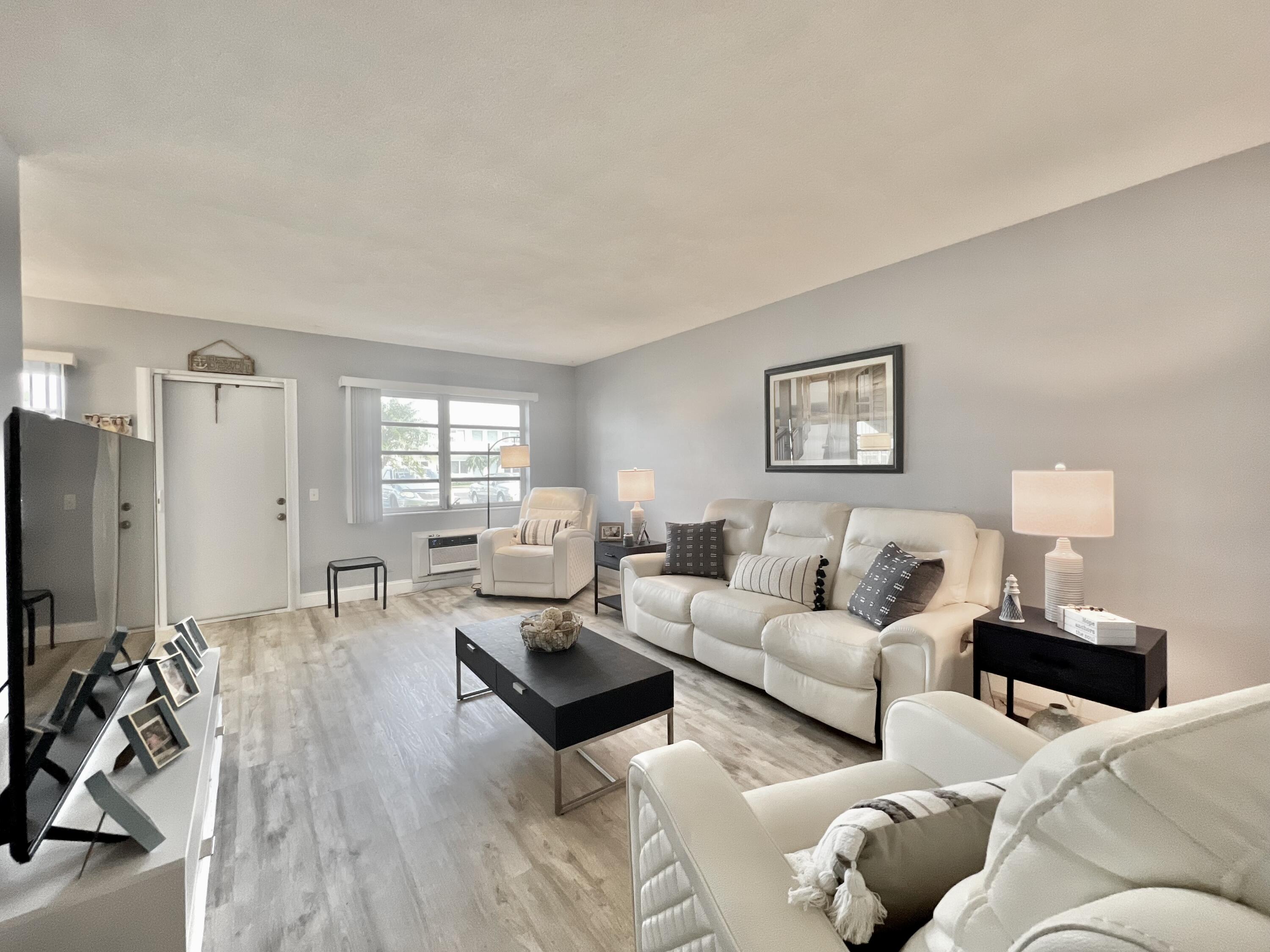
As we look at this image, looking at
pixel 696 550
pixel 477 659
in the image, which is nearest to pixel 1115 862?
pixel 477 659


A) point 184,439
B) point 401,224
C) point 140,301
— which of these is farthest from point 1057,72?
point 184,439

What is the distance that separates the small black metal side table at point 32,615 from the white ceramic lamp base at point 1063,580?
3.09 metres

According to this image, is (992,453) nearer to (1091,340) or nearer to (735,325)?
(1091,340)

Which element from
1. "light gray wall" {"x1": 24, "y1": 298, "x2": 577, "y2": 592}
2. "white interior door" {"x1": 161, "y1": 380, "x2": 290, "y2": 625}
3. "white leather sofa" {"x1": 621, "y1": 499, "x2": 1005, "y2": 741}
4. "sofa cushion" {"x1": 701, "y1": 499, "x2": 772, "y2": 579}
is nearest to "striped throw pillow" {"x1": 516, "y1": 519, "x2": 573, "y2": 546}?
"light gray wall" {"x1": 24, "y1": 298, "x2": 577, "y2": 592}

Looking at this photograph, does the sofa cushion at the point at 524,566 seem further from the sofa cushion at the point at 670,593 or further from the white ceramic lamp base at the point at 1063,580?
the white ceramic lamp base at the point at 1063,580

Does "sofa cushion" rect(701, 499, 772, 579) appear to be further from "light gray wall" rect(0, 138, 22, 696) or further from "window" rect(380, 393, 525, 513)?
"light gray wall" rect(0, 138, 22, 696)

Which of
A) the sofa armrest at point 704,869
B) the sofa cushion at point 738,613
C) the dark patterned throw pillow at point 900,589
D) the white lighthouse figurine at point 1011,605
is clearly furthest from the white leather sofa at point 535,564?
the sofa armrest at point 704,869

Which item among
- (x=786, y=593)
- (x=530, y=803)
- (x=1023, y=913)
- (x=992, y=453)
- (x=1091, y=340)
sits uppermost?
(x=1091, y=340)

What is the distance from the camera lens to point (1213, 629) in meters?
2.18

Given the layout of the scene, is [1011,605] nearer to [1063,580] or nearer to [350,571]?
[1063,580]

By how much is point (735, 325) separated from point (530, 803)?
3.57 m

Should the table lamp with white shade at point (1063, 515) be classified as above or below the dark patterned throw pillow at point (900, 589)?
above

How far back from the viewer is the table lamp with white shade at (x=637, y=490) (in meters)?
4.50

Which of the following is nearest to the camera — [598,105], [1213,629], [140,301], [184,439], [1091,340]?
[598,105]
